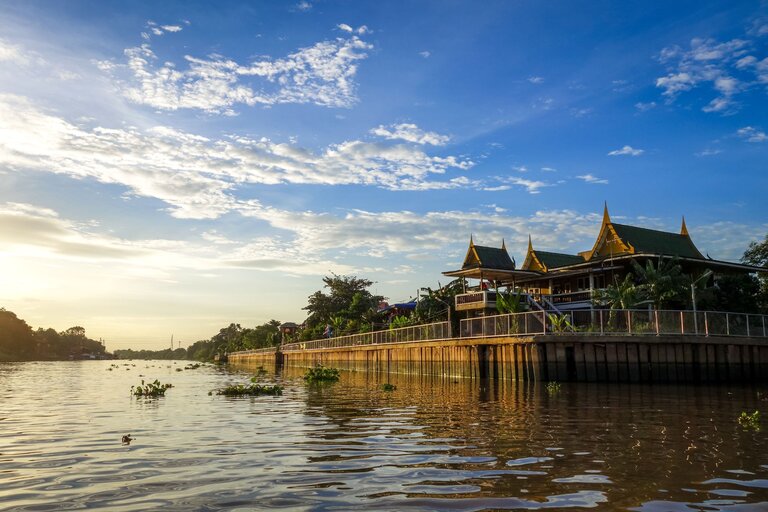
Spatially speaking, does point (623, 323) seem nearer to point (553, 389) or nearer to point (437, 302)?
point (553, 389)

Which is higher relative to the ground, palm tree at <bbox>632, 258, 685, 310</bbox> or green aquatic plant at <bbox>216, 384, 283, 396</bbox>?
palm tree at <bbox>632, 258, 685, 310</bbox>

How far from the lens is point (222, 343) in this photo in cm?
16112

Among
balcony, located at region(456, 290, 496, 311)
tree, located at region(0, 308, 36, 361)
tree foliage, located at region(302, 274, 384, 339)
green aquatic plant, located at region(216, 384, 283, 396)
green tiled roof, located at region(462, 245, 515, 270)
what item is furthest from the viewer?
tree, located at region(0, 308, 36, 361)

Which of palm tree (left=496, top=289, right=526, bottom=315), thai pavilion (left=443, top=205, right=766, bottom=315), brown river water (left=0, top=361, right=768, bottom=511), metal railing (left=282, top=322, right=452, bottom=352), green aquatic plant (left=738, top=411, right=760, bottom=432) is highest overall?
thai pavilion (left=443, top=205, right=766, bottom=315)

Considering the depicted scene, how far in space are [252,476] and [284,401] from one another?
43.1ft

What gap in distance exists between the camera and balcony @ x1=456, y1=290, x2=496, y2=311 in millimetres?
37281

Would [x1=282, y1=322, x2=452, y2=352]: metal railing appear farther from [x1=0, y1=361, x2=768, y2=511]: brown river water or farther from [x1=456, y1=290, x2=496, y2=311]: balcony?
Answer: [x1=0, y1=361, x2=768, y2=511]: brown river water

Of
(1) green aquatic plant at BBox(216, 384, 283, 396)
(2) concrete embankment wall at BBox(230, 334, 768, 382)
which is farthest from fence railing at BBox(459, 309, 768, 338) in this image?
(1) green aquatic plant at BBox(216, 384, 283, 396)

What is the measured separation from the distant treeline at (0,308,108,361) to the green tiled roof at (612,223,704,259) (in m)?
128

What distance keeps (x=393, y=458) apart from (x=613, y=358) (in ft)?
64.7

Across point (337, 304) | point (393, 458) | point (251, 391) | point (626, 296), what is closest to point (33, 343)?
point (337, 304)

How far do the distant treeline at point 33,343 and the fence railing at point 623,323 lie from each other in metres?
129

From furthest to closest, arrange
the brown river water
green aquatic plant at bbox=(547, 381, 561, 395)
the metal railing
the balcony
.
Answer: the balcony → the metal railing → green aquatic plant at bbox=(547, 381, 561, 395) → the brown river water

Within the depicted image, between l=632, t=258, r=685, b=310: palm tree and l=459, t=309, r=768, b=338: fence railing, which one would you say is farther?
l=632, t=258, r=685, b=310: palm tree
